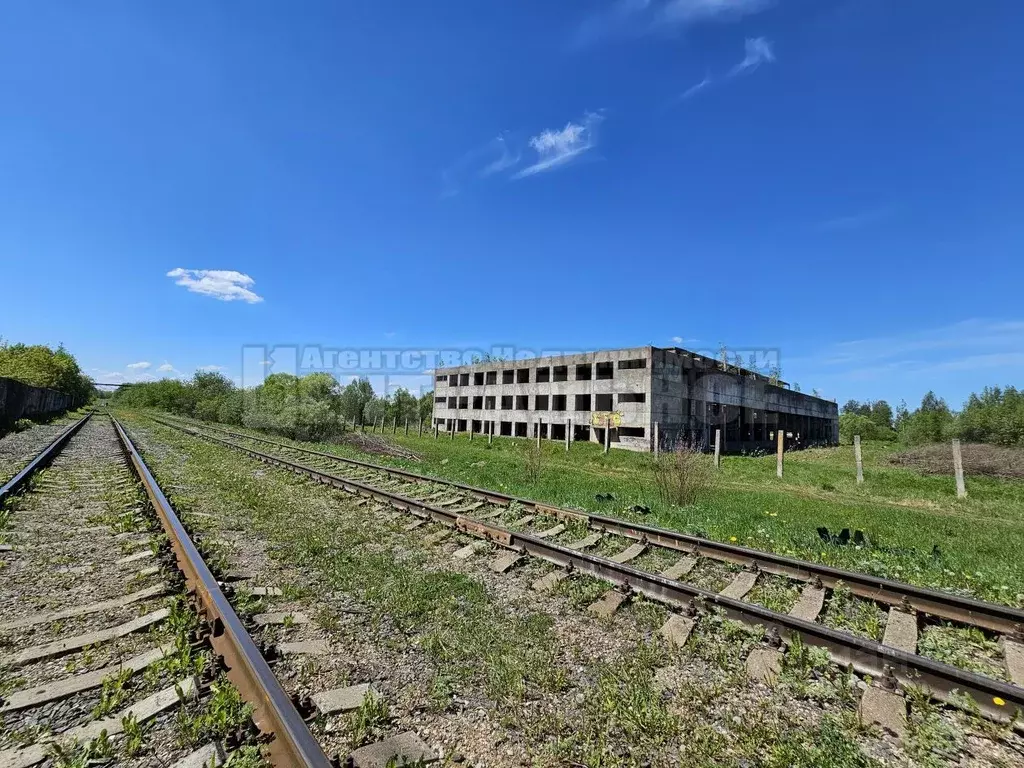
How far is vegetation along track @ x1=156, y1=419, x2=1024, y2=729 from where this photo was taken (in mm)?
3486

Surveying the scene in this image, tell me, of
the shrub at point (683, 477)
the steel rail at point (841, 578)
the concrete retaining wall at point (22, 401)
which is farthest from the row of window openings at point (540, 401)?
the concrete retaining wall at point (22, 401)

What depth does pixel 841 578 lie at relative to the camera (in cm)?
548

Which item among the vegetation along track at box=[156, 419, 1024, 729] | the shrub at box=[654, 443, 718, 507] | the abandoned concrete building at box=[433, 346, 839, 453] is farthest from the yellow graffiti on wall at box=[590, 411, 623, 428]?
the vegetation along track at box=[156, 419, 1024, 729]

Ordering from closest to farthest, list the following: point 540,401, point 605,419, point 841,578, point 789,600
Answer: point 789,600 < point 841,578 < point 605,419 < point 540,401

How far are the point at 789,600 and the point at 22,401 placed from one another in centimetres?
4195

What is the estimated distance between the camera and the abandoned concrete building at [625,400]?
3547cm

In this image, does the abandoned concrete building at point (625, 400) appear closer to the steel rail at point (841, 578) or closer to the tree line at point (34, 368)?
the steel rail at point (841, 578)

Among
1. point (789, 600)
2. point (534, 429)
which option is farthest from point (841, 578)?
point (534, 429)

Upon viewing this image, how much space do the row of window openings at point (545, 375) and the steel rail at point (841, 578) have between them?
1162 inches

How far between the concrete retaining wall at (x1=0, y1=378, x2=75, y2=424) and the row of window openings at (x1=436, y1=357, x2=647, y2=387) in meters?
34.5

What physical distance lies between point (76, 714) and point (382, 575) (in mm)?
2909

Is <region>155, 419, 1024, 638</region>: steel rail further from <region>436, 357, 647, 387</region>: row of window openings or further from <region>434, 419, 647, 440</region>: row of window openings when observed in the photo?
<region>436, 357, 647, 387</region>: row of window openings

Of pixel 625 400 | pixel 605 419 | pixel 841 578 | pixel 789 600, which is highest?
pixel 625 400

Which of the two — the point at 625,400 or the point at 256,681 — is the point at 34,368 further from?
the point at 256,681
